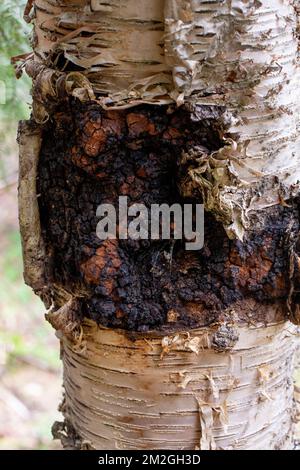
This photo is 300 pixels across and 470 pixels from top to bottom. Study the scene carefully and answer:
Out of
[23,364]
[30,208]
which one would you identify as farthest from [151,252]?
[23,364]

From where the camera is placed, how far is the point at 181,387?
978 millimetres

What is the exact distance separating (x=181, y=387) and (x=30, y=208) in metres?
0.40

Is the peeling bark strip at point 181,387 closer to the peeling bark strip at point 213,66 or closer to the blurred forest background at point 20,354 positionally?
the peeling bark strip at point 213,66

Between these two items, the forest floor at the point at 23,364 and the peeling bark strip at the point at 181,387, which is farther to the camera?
the forest floor at the point at 23,364

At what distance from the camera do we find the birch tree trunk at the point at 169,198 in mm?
868

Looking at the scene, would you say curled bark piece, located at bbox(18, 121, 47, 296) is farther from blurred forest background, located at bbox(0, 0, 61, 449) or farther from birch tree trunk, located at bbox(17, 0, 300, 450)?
blurred forest background, located at bbox(0, 0, 61, 449)

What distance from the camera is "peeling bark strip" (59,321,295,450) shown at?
974mm

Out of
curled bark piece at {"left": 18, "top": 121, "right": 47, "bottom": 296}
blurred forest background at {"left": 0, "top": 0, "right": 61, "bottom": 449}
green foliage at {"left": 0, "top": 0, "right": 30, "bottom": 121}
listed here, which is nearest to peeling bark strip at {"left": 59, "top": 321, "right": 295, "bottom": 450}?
curled bark piece at {"left": 18, "top": 121, "right": 47, "bottom": 296}

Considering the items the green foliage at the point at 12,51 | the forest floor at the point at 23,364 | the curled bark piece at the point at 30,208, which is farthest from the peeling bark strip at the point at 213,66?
the forest floor at the point at 23,364

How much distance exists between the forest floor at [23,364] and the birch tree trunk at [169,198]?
4.53ft

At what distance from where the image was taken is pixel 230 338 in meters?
0.96

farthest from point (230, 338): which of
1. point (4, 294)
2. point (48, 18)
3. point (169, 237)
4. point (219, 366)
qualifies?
point (4, 294)
